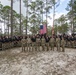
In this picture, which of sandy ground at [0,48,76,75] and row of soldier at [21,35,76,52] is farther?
row of soldier at [21,35,76,52]

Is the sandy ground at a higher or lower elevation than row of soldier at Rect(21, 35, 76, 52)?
lower

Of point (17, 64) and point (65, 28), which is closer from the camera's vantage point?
point (17, 64)

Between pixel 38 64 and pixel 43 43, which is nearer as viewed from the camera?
pixel 38 64

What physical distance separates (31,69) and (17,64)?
1.54 metres

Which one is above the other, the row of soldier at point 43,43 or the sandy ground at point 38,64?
the row of soldier at point 43,43

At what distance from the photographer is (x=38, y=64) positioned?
12.1 m

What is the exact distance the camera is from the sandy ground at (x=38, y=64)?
1090cm

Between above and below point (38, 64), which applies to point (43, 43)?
above

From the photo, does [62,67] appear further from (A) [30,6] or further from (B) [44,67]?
(A) [30,6]

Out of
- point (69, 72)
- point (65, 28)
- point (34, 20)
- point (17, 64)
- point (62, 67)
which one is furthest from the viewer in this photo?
point (65, 28)

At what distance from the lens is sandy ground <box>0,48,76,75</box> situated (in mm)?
10898

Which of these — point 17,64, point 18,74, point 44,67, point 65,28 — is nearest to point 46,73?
point 44,67

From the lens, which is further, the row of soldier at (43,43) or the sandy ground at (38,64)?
the row of soldier at (43,43)

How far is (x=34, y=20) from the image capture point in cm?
3700
